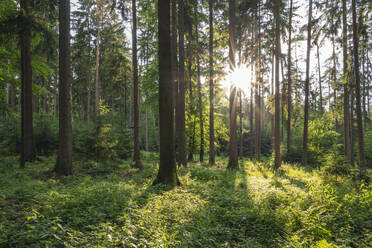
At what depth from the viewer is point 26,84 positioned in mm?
10898

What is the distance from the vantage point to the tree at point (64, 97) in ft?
29.7

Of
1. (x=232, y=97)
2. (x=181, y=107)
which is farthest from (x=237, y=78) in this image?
(x=181, y=107)

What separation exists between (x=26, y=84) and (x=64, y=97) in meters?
3.72

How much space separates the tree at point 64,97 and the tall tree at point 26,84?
7.84ft

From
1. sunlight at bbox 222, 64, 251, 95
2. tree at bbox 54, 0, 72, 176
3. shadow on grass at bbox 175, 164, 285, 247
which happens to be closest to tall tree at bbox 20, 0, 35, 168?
tree at bbox 54, 0, 72, 176

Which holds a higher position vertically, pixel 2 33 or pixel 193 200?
pixel 2 33

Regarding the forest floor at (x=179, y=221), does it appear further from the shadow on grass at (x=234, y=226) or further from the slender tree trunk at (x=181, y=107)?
the slender tree trunk at (x=181, y=107)

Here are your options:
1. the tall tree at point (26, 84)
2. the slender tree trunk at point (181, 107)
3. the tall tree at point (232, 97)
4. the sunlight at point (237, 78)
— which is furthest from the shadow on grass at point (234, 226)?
the tall tree at point (26, 84)

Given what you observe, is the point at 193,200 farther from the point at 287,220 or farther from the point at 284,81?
the point at 284,81

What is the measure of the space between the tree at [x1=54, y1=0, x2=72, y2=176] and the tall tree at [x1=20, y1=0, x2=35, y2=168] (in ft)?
7.84

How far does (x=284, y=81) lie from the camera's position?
1535cm

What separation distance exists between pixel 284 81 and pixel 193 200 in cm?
1344

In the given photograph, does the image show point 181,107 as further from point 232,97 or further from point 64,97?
point 64,97

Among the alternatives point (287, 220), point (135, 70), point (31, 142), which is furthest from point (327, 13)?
point (31, 142)
